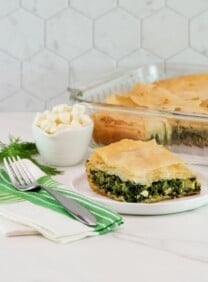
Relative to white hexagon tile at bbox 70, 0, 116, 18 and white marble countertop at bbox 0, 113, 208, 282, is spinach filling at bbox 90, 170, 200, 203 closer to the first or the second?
white marble countertop at bbox 0, 113, 208, 282

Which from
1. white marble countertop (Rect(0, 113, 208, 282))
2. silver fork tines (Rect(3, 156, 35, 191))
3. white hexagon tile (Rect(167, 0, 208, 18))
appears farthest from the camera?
white hexagon tile (Rect(167, 0, 208, 18))

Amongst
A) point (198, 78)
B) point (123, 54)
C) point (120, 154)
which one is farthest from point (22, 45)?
point (120, 154)

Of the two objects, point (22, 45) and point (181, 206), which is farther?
point (22, 45)

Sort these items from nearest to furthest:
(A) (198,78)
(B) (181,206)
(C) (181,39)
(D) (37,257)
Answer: (D) (37,257)
(B) (181,206)
(A) (198,78)
(C) (181,39)

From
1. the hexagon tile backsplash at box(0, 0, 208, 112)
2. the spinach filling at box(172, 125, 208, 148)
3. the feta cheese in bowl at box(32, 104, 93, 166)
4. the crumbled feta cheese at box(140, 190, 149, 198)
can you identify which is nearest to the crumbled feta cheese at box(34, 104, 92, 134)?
the feta cheese in bowl at box(32, 104, 93, 166)

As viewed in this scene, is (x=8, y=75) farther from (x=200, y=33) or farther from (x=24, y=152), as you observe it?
(x=24, y=152)

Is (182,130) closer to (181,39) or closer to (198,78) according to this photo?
(198,78)

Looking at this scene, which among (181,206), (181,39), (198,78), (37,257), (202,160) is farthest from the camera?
(181,39)
